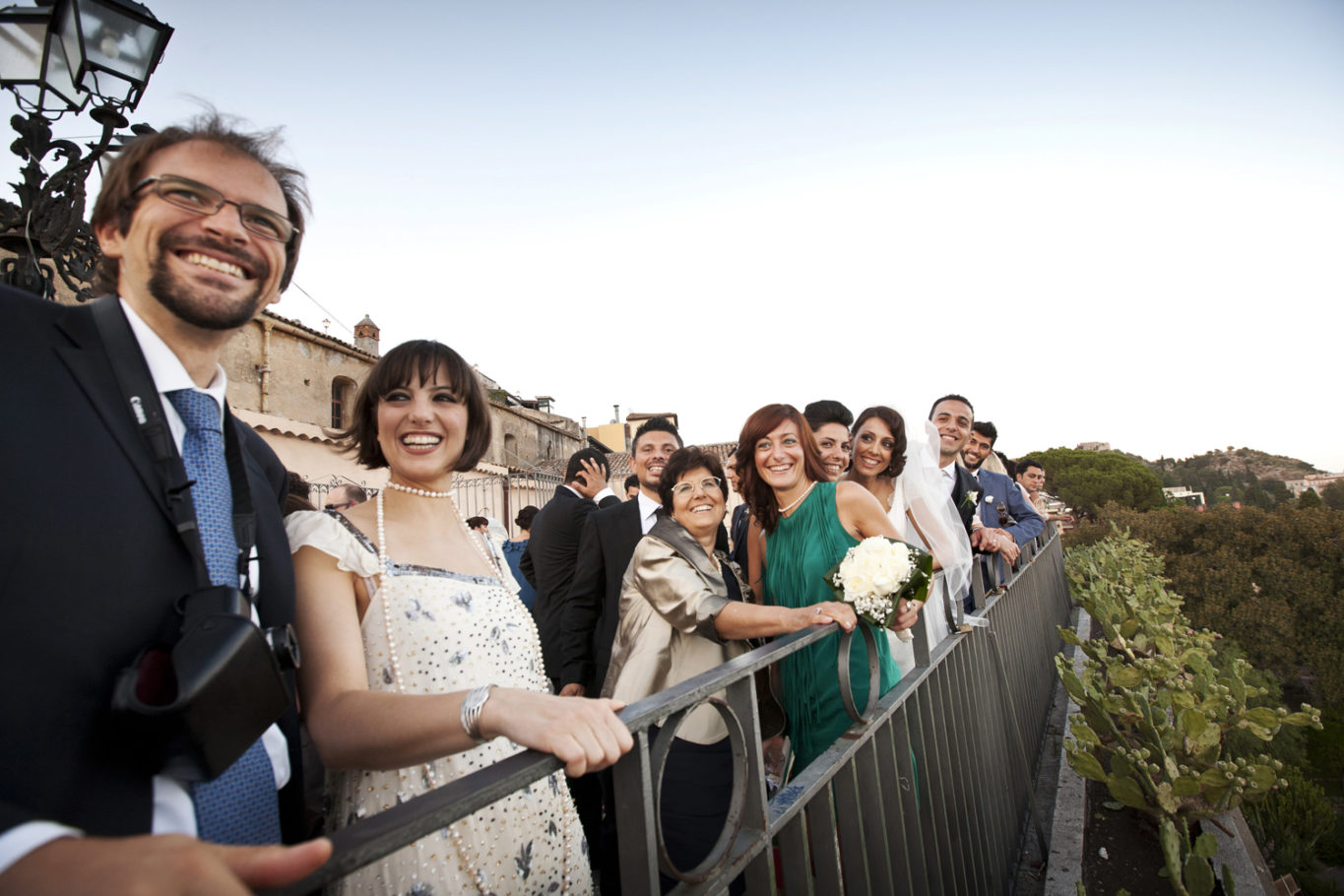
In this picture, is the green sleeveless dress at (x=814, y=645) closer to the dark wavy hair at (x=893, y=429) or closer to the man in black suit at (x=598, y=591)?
the man in black suit at (x=598, y=591)

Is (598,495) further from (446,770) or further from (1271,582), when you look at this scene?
(1271,582)

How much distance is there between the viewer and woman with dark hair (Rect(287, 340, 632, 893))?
112cm

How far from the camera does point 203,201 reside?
1.22m

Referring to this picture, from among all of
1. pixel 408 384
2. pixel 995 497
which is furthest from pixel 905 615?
pixel 995 497

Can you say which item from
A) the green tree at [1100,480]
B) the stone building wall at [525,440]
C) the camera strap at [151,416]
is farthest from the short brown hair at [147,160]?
the green tree at [1100,480]

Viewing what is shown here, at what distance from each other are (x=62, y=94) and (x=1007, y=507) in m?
6.95

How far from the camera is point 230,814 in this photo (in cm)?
102

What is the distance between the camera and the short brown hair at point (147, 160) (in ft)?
3.98

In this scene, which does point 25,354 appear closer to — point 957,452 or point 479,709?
point 479,709

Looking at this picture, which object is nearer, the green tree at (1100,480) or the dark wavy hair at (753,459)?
the dark wavy hair at (753,459)

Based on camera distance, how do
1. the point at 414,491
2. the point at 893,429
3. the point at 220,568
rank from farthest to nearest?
the point at 893,429, the point at 414,491, the point at 220,568

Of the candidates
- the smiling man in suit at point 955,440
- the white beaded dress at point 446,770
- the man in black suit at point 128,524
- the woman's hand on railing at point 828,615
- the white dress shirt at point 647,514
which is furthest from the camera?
the smiling man in suit at point 955,440

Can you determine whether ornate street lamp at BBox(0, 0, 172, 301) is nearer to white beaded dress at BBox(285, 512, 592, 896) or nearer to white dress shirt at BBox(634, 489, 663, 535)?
white beaded dress at BBox(285, 512, 592, 896)

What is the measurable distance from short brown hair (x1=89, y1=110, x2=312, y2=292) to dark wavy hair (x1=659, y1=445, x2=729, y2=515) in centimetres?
166
